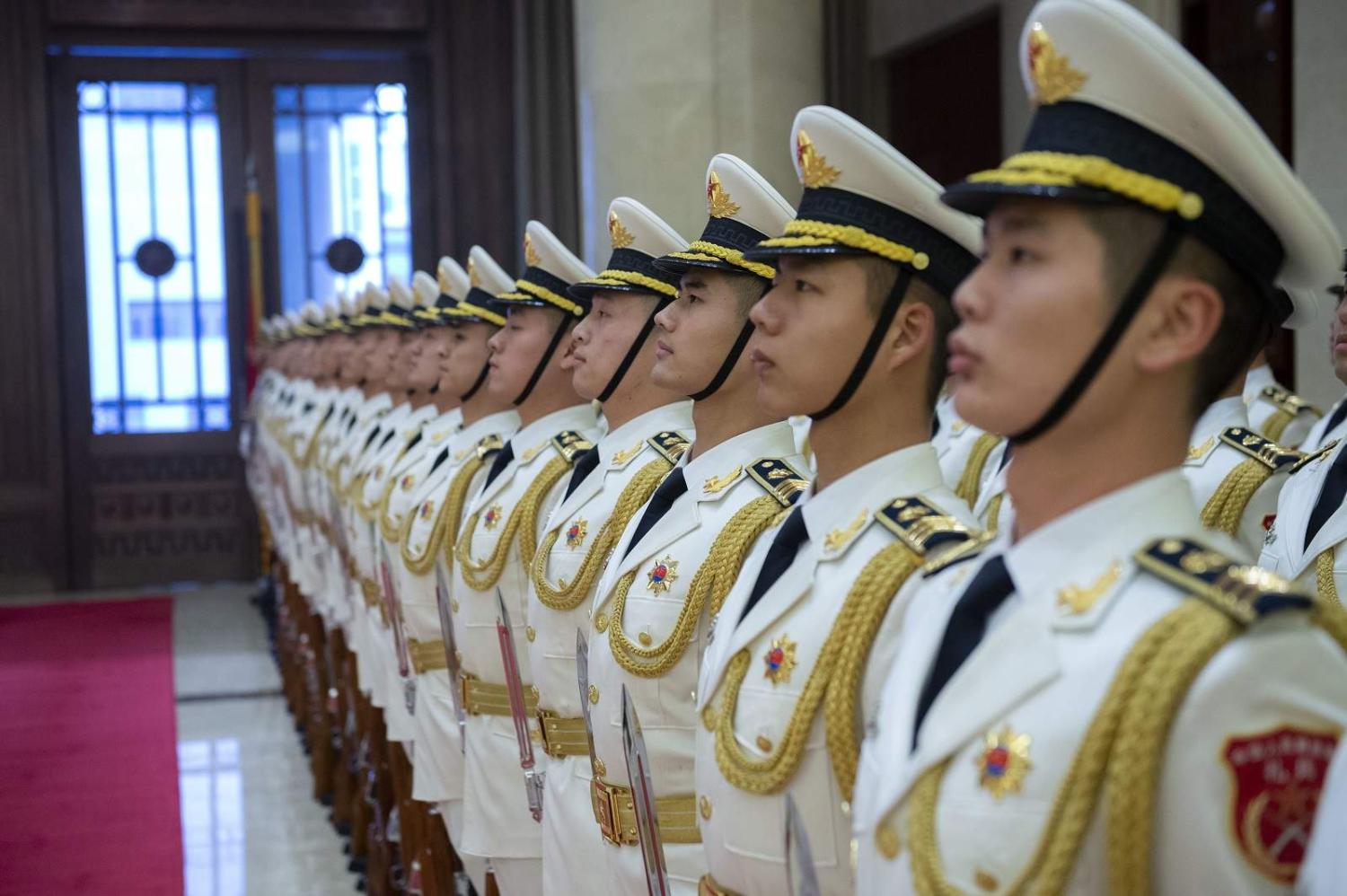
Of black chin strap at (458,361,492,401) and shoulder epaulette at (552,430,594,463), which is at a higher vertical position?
black chin strap at (458,361,492,401)

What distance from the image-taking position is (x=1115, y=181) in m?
1.19

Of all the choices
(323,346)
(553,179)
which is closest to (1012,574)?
(323,346)

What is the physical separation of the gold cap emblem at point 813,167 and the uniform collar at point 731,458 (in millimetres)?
425

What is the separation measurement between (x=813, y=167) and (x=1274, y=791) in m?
0.89

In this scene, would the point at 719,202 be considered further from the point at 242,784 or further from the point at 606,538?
the point at 242,784

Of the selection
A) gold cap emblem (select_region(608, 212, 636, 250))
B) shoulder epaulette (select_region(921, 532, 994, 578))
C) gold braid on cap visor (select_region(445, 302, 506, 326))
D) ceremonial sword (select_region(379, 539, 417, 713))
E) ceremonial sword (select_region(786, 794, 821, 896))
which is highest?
gold cap emblem (select_region(608, 212, 636, 250))

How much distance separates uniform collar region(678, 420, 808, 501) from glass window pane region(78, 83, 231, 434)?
30.0 ft

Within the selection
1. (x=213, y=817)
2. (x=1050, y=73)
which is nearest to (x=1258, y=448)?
(x=1050, y=73)

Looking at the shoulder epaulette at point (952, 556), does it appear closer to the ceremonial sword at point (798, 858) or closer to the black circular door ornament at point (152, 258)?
the ceremonial sword at point (798, 858)

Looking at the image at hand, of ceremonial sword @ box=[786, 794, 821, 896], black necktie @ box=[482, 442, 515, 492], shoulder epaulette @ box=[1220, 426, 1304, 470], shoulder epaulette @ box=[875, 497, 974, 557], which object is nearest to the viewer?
ceremonial sword @ box=[786, 794, 821, 896]

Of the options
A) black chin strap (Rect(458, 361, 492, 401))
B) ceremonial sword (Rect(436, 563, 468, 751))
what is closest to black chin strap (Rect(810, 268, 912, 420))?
ceremonial sword (Rect(436, 563, 468, 751))

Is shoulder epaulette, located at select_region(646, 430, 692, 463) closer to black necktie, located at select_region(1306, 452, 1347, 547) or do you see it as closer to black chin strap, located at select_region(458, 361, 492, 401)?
black necktie, located at select_region(1306, 452, 1347, 547)

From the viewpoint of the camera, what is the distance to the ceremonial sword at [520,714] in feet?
8.68

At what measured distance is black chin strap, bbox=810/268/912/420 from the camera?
167 centimetres
